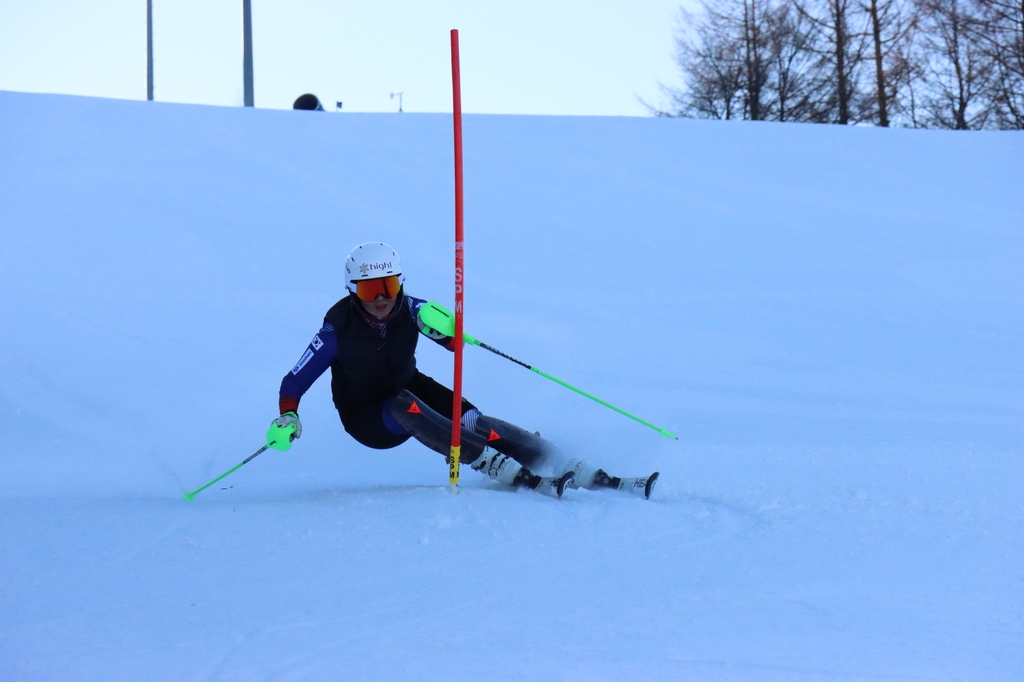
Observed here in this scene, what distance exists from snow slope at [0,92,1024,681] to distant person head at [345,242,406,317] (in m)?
0.84

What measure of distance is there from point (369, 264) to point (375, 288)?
0.11 metres

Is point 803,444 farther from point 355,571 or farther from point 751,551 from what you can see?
point 355,571

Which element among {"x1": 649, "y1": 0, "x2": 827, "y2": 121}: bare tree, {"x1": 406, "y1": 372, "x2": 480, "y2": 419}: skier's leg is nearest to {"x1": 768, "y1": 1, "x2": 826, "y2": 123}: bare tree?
{"x1": 649, "y1": 0, "x2": 827, "y2": 121}: bare tree

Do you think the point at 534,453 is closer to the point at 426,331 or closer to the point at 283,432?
the point at 426,331

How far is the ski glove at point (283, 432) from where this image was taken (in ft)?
11.4

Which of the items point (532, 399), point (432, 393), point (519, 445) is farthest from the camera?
point (532, 399)

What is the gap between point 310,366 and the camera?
12.2 ft

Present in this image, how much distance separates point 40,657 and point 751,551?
1999 mm

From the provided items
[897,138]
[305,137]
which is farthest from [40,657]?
[897,138]

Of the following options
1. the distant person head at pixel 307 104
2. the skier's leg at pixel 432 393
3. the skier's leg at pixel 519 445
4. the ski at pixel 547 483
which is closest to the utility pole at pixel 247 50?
the distant person head at pixel 307 104

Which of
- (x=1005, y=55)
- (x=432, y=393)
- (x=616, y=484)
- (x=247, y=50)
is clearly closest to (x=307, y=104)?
(x=247, y=50)

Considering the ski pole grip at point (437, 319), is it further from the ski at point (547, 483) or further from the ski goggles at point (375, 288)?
the ski at point (547, 483)

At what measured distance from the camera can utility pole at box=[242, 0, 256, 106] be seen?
15.1 metres

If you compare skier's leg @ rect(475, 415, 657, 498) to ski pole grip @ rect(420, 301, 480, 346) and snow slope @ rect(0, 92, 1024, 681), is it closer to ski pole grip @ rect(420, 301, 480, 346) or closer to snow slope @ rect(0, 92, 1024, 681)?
snow slope @ rect(0, 92, 1024, 681)
